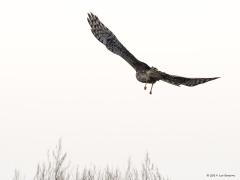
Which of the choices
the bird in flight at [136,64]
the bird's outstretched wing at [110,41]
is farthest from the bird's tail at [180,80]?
the bird's outstretched wing at [110,41]

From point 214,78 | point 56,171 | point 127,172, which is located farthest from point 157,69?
point 127,172

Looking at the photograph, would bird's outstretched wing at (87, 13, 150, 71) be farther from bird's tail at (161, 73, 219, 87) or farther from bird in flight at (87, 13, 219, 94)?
bird's tail at (161, 73, 219, 87)

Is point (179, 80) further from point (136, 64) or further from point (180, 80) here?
point (136, 64)

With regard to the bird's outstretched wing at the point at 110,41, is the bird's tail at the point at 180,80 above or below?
below

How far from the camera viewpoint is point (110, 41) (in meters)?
14.6

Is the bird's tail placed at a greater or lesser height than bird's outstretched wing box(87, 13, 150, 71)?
lesser

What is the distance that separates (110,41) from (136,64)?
4.60 ft

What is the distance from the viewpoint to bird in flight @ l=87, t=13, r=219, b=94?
1304cm

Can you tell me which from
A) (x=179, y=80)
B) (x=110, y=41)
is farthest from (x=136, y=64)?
(x=110, y=41)

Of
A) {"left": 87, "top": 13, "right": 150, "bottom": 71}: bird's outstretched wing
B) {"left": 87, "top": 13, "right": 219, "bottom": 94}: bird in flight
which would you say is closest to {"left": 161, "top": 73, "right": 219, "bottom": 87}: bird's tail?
{"left": 87, "top": 13, "right": 219, "bottom": 94}: bird in flight

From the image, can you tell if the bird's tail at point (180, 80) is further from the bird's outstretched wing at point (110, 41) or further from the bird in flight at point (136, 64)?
the bird's outstretched wing at point (110, 41)

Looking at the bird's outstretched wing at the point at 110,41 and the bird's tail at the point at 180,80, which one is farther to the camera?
the bird's outstretched wing at the point at 110,41

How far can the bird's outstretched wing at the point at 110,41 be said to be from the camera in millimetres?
13594

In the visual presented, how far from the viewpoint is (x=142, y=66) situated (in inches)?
528
